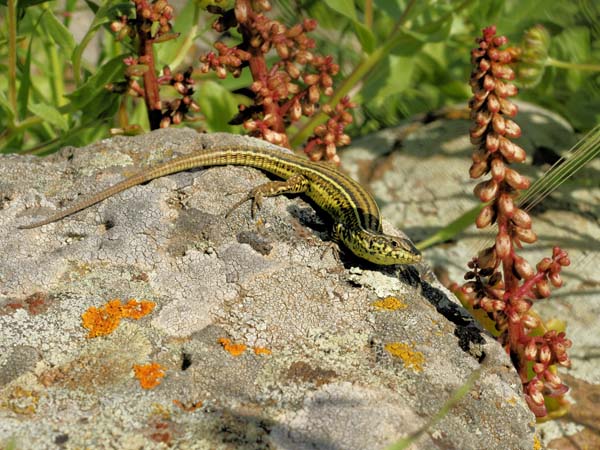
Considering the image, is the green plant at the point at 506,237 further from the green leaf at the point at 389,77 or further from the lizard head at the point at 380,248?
the green leaf at the point at 389,77

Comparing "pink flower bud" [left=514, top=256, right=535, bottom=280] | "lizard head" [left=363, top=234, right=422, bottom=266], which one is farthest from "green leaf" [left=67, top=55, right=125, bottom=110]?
"pink flower bud" [left=514, top=256, right=535, bottom=280]

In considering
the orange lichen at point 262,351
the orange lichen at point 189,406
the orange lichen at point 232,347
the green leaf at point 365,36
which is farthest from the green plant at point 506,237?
the green leaf at point 365,36

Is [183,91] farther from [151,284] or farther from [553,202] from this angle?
[553,202]

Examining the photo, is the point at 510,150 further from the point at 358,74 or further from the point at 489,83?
the point at 358,74

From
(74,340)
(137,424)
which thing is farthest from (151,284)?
(137,424)

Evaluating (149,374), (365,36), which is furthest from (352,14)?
(149,374)

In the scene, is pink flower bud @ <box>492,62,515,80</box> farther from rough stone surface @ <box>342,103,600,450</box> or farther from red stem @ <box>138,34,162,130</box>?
red stem @ <box>138,34,162,130</box>

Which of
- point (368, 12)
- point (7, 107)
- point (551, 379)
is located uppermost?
point (368, 12)
